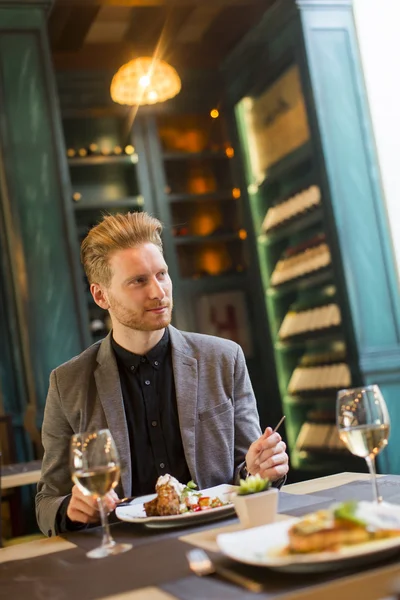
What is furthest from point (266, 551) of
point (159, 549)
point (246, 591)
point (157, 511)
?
point (157, 511)

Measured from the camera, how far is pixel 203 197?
21.9 ft

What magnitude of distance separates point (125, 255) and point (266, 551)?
116 centimetres

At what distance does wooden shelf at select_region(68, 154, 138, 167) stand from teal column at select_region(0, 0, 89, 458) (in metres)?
0.89

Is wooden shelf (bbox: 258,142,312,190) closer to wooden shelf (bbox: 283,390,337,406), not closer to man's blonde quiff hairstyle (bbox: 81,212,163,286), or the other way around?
wooden shelf (bbox: 283,390,337,406)

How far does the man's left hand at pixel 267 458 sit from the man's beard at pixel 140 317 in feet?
1.65

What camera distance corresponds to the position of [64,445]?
2.05 m

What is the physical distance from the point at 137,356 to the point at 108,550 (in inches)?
33.4

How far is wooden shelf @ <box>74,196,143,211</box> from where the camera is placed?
248 inches

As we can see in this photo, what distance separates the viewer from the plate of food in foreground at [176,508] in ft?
5.03

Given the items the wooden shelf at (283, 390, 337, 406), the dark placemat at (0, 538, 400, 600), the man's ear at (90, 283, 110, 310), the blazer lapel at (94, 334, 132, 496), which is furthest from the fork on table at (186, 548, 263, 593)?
the wooden shelf at (283, 390, 337, 406)

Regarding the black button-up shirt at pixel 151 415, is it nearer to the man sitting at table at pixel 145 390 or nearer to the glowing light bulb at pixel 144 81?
the man sitting at table at pixel 145 390

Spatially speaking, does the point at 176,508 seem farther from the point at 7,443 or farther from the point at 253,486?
the point at 7,443

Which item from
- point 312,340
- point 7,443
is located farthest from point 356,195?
→ point 7,443

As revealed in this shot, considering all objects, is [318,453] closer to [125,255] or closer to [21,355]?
[21,355]
